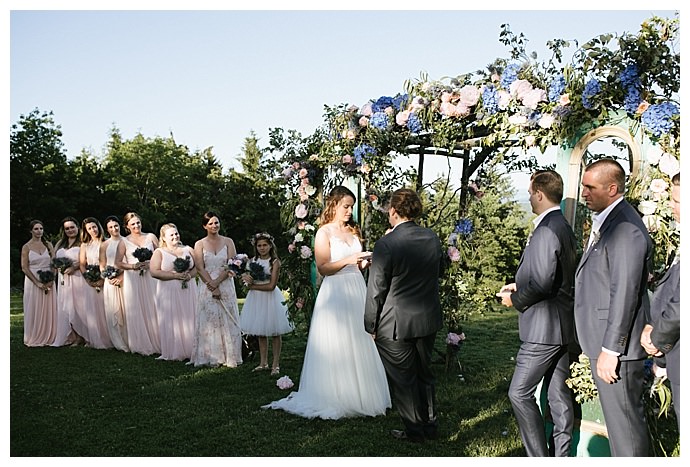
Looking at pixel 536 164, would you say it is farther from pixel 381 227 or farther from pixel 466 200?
pixel 381 227

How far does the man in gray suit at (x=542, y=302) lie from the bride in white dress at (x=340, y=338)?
1950 mm

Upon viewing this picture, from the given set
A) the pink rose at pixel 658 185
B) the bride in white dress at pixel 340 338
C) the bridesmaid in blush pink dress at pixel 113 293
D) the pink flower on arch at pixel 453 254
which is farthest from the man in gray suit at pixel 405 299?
the bridesmaid in blush pink dress at pixel 113 293

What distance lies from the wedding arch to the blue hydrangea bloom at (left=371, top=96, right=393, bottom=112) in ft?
0.03

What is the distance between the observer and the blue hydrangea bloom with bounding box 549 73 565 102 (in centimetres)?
500

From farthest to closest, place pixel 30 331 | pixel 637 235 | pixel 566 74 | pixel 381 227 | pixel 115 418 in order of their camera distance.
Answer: pixel 30 331
pixel 381 227
pixel 115 418
pixel 566 74
pixel 637 235

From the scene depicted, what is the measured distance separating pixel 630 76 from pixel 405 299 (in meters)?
2.21

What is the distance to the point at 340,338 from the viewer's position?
6.08 meters

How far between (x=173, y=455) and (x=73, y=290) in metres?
6.23

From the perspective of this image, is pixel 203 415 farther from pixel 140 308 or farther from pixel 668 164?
pixel 668 164

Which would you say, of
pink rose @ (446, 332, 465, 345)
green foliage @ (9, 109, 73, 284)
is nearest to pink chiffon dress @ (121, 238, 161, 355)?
pink rose @ (446, 332, 465, 345)

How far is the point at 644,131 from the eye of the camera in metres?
4.61

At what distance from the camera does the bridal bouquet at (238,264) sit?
8172mm

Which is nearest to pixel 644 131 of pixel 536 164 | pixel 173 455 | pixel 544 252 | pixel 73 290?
pixel 544 252

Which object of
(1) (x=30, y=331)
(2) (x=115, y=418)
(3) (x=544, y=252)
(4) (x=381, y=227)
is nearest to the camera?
(3) (x=544, y=252)
